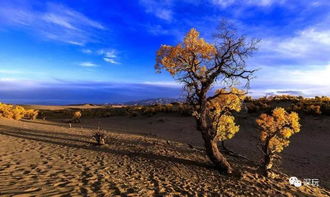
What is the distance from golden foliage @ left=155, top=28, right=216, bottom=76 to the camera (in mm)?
13789

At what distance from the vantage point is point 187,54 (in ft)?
45.8

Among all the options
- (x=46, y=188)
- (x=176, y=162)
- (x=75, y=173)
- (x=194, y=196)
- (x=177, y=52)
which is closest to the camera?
(x=46, y=188)

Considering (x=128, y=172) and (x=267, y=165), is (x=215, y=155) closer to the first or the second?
(x=267, y=165)

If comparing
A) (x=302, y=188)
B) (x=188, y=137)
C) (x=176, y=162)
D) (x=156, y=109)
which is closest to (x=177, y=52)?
(x=176, y=162)

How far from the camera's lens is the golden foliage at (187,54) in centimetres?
1379

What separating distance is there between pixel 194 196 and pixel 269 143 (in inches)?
372

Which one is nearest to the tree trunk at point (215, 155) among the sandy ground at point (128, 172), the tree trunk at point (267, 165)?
the sandy ground at point (128, 172)

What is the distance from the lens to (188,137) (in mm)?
32031

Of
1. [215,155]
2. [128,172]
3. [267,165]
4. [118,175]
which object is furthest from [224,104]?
[118,175]

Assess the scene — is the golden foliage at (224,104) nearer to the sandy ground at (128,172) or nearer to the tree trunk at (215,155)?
the tree trunk at (215,155)

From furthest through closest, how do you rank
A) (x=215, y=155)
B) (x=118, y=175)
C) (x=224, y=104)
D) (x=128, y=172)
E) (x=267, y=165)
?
(x=224, y=104), (x=267, y=165), (x=215, y=155), (x=128, y=172), (x=118, y=175)

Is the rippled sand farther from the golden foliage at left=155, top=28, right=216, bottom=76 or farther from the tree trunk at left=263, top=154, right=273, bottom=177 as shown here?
the golden foliage at left=155, top=28, right=216, bottom=76

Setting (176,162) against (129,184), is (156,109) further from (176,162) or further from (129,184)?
(129,184)

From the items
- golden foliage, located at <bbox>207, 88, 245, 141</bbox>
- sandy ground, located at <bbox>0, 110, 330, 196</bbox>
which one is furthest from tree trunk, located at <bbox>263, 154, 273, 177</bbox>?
golden foliage, located at <bbox>207, 88, 245, 141</bbox>
